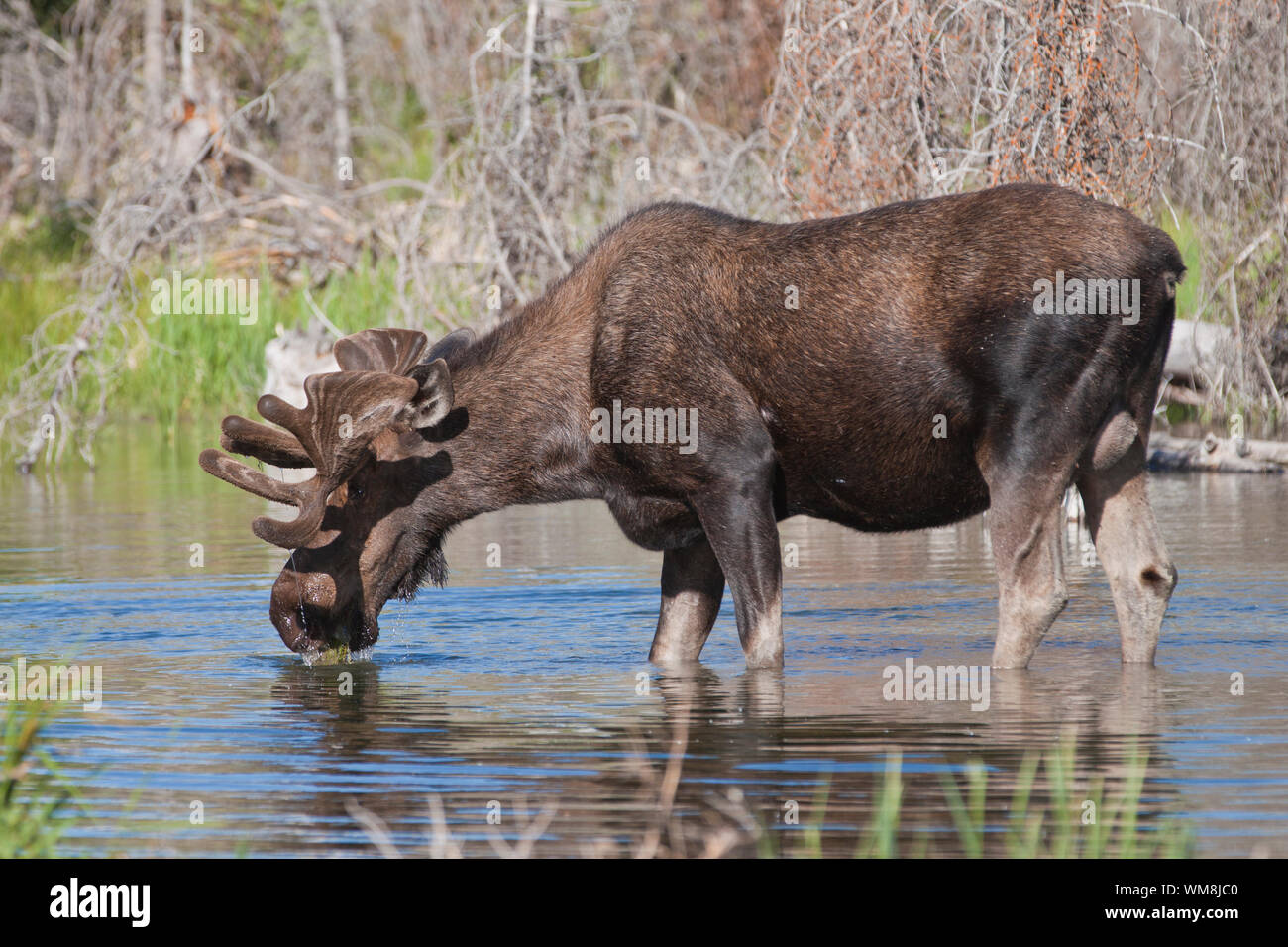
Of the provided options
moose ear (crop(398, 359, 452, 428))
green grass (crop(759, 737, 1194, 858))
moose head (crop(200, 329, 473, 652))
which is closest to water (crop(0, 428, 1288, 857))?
green grass (crop(759, 737, 1194, 858))

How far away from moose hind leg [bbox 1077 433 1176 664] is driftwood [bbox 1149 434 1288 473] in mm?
6594

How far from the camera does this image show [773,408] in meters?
8.30

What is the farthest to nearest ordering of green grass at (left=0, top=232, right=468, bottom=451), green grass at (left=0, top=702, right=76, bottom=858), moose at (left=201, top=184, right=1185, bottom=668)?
green grass at (left=0, top=232, right=468, bottom=451), moose at (left=201, top=184, right=1185, bottom=668), green grass at (left=0, top=702, right=76, bottom=858)

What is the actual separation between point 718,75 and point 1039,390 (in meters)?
15.7

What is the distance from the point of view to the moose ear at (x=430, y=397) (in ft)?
27.0

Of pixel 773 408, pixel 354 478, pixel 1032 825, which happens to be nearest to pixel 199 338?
pixel 354 478

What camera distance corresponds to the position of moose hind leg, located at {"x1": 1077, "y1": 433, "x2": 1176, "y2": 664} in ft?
27.5

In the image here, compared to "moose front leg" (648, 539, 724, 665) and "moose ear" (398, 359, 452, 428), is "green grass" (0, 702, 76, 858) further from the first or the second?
"moose front leg" (648, 539, 724, 665)

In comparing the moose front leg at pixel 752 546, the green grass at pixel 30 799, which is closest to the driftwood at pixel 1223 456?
the moose front leg at pixel 752 546

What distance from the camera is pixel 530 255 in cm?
1605

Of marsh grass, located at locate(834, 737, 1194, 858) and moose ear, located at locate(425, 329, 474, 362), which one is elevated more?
moose ear, located at locate(425, 329, 474, 362)

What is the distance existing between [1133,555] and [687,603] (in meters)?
2.05

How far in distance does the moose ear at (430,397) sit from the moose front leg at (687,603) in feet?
4.35

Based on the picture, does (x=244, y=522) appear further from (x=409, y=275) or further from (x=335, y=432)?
(x=335, y=432)
